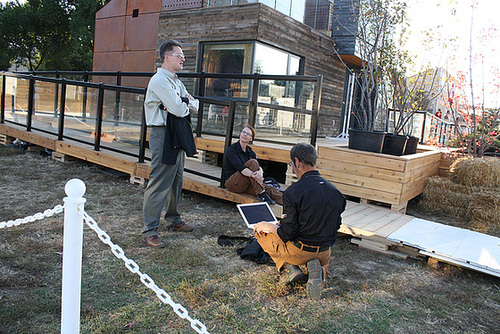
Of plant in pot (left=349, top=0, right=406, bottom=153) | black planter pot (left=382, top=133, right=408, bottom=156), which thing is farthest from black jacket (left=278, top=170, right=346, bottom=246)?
plant in pot (left=349, top=0, right=406, bottom=153)

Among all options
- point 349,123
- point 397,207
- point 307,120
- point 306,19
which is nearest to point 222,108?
→ point 307,120

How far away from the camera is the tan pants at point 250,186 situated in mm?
5233

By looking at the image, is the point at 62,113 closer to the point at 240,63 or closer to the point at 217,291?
the point at 240,63

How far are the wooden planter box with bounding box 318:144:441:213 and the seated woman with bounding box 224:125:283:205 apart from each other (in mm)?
1176

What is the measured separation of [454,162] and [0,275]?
7.44 m

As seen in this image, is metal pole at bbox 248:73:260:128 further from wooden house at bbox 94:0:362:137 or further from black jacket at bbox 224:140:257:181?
wooden house at bbox 94:0:362:137

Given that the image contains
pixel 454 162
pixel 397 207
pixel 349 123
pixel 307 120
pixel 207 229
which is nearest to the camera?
pixel 207 229

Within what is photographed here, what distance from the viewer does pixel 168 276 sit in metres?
3.38

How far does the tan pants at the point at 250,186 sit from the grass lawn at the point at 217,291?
0.73 metres

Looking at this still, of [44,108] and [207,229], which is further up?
[44,108]

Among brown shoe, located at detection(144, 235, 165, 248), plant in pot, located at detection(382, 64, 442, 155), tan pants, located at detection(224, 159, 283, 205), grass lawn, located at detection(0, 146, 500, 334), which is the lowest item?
grass lawn, located at detection(0, 146, 500, 334)

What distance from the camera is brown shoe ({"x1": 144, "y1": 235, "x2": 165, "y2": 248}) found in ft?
13.1

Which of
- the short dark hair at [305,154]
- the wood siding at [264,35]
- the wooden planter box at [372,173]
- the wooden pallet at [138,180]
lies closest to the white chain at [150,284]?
the short dark hair at [305,154]

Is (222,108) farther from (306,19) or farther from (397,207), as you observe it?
(306,19)
